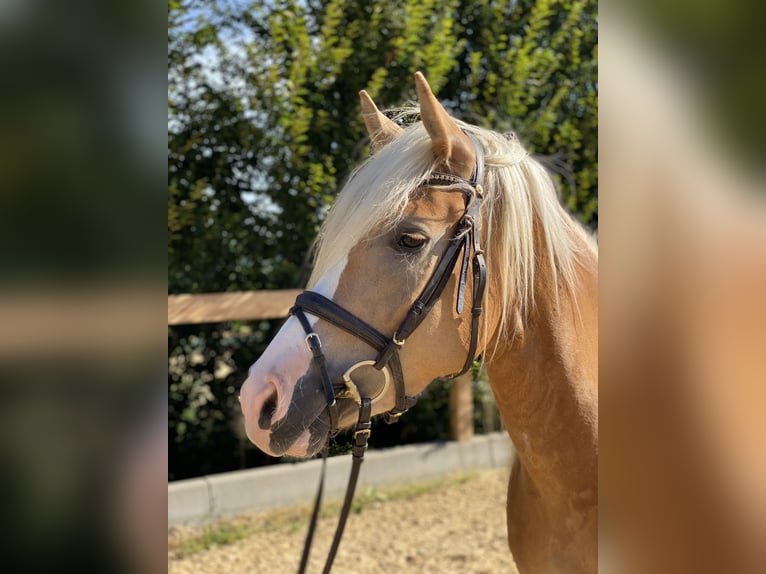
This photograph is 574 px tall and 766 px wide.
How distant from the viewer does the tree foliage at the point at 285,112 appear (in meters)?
3.73

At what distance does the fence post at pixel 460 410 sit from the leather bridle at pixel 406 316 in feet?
10.6

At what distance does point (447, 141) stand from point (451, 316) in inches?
16.0

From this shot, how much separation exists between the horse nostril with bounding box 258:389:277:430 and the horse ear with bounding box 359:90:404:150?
74cm

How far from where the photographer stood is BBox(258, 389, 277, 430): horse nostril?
50.9 inches

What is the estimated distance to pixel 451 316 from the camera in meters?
1.40

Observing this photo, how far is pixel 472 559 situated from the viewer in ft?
10.9

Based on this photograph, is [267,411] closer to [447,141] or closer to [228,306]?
[447,141]

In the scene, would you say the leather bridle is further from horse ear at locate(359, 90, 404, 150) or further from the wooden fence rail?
the wooden fence rail

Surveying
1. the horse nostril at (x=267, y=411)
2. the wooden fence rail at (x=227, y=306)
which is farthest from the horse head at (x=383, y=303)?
the wooden fence rail at (x=227, y=306)
